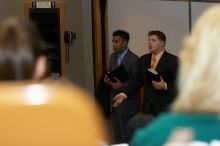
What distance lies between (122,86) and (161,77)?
77cm

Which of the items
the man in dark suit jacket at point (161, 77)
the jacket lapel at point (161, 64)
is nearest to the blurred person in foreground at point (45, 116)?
the man in dark suit jacket at point (161, 77)

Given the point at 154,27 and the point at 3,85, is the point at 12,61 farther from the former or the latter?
the point at 154,27

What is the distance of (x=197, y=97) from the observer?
4.30 ft

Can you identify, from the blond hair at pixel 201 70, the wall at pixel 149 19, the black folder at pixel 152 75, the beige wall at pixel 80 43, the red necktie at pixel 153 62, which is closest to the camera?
the blond hair at pixel 201 70

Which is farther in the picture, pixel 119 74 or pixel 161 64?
pixel 119 74

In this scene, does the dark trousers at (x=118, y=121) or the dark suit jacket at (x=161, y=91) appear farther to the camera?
the dark trousers at (x=118, y=121)

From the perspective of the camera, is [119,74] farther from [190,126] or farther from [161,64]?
[190,126]

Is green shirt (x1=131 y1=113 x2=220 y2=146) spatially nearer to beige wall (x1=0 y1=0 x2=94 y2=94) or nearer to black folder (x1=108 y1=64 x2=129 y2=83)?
black folder (x1=108 y1=64 x2=129 y2=83)

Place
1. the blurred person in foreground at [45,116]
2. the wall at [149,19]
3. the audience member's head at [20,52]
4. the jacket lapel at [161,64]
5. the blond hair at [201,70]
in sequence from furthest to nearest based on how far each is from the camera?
the wall at [149,19] < the jacket lapel at [161,64] < the blond hair at [201,70] < the audience member's head at [20,52] < the blurred person in foreground at [45,116]

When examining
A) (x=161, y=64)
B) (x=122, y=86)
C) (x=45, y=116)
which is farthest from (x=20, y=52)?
(x=122, y=86)

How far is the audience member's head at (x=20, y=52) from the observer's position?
1183 millimetres

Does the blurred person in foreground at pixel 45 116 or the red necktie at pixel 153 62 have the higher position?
the blurred person in foreground at pixel 45 116

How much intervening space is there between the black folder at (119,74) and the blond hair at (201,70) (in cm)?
483

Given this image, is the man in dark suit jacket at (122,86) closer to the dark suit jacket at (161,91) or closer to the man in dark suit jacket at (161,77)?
the man in dark suit jacket at (161,77)
